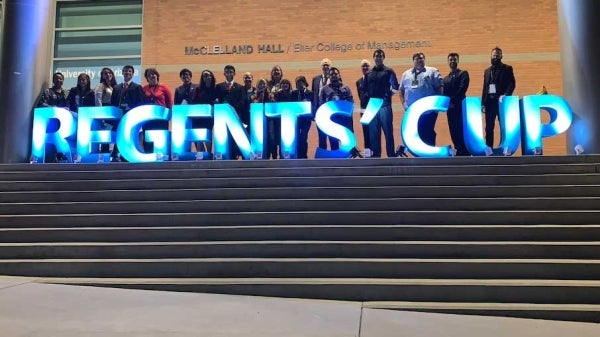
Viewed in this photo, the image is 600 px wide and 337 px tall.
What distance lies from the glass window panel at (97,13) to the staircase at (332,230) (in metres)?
8.64

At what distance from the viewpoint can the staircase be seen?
18.8 feet

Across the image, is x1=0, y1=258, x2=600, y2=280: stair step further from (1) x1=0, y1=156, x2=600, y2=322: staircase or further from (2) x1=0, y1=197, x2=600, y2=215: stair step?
(2) x1=0, y1=197, x2=600, y2=215: stair step

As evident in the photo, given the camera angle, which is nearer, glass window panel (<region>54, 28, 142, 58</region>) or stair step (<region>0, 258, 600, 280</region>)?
stair step (<region>0, 258, 600, 280</region>)

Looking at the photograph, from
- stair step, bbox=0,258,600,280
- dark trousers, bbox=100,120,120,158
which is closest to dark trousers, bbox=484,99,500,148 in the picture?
stair step, bbox=0,258,600,280

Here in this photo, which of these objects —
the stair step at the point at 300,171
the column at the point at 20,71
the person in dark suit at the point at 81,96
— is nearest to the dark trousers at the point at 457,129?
the stair step at the point at 300,171

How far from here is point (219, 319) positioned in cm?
479

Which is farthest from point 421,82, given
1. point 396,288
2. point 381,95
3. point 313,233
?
point 396,288

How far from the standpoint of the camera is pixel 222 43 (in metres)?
15.4

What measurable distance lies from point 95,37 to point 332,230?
12.8 m

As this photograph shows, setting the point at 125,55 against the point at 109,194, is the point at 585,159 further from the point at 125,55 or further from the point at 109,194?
the point at 125,55

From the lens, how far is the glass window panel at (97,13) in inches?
647

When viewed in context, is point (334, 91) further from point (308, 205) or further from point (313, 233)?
point (313, 233)

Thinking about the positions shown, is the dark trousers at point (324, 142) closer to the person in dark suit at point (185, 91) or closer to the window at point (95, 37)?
the person in dark suit at point (185, 91)

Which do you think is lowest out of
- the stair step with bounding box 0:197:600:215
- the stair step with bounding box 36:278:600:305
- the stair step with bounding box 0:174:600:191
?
the stair step with bounding box 36:278:600:305
